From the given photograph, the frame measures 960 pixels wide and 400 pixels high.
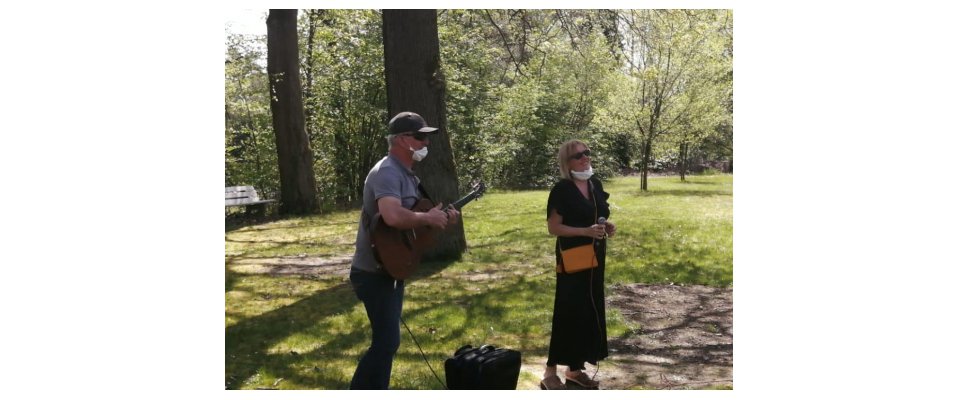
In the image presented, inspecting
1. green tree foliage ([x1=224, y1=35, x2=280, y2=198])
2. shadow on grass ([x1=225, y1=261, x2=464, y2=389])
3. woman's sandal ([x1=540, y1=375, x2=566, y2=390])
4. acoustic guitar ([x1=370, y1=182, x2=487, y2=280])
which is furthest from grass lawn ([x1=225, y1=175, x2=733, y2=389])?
acoustic guitar ([x1=370, y1=182, x2=487, y2=280])

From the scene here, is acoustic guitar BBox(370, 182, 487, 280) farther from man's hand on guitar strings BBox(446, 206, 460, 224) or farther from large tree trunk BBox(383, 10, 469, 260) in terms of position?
large tree trunk BBox(383, 10, 469, 260)

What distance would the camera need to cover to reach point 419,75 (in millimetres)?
6711

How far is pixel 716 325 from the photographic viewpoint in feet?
19.0

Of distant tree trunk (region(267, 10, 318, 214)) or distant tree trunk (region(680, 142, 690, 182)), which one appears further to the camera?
distant tree trunk (region(680, 142, 690, 182))

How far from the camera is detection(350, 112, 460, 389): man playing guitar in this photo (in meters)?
3.32

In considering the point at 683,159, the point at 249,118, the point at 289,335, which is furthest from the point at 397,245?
the point at 683,159

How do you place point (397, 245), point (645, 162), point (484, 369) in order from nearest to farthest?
point (397, 245) < point (484, 369) < point (645, 162)

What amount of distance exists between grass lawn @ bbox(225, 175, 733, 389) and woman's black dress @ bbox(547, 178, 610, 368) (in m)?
0.49

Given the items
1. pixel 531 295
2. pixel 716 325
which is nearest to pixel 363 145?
pixel 531 295

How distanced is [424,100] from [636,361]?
3205mm

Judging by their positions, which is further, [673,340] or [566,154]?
[673,340]

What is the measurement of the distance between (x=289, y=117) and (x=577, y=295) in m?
5.76

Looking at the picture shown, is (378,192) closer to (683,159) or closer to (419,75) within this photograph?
(419,75)

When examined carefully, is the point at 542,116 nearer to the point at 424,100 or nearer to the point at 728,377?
the point at 424,100
